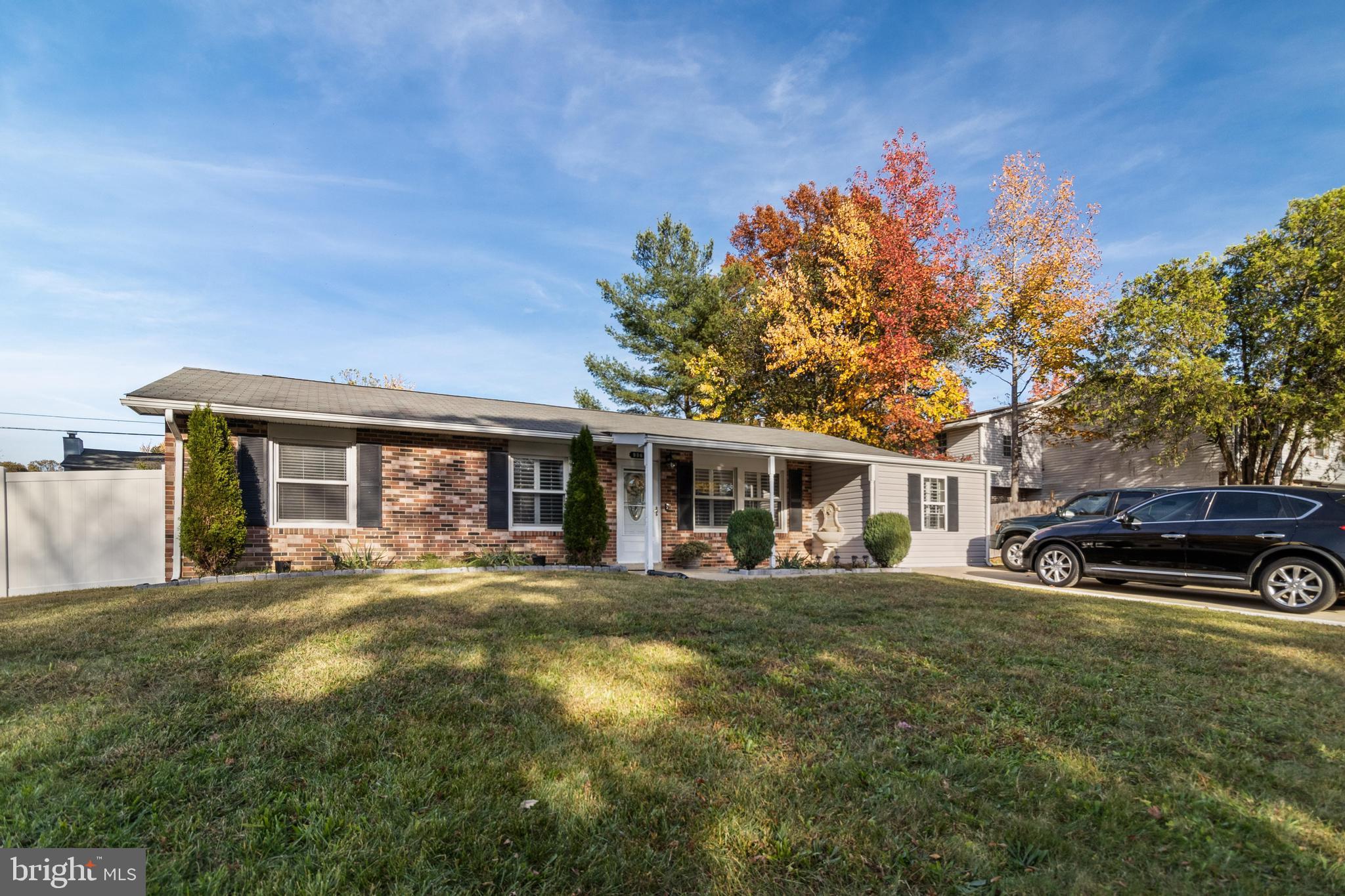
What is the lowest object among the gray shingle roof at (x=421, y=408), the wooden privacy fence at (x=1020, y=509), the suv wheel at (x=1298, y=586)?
the suv wheel at (x=1298, y=586)

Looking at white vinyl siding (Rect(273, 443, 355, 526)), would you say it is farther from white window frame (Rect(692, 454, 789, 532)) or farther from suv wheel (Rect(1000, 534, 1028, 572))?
suv wheel (Rect(1000, 534, 1028, 572))

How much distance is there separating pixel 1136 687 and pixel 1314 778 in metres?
1.31

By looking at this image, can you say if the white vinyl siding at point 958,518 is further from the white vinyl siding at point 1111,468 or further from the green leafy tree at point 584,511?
the white vinyl siding at point 1111,468

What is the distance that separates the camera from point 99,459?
15.6 m

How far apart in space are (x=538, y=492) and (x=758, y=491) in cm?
508

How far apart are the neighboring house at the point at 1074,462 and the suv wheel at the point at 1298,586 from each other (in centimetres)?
1216

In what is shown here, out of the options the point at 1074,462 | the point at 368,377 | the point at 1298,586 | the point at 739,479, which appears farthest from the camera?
the point at 368,377

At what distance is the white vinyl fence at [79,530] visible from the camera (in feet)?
25.6

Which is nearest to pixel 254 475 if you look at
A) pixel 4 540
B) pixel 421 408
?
pixel 4 540

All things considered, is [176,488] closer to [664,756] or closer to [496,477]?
[496,477]

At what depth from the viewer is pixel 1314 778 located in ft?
9.37

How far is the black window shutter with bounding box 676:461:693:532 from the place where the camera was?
1260 cm

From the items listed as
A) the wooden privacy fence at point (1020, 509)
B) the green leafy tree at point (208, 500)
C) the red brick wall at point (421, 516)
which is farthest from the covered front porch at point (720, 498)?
the wooden privacy fence at point (1020, 509)

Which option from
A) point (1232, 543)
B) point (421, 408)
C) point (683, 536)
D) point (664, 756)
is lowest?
point (664, 756)
